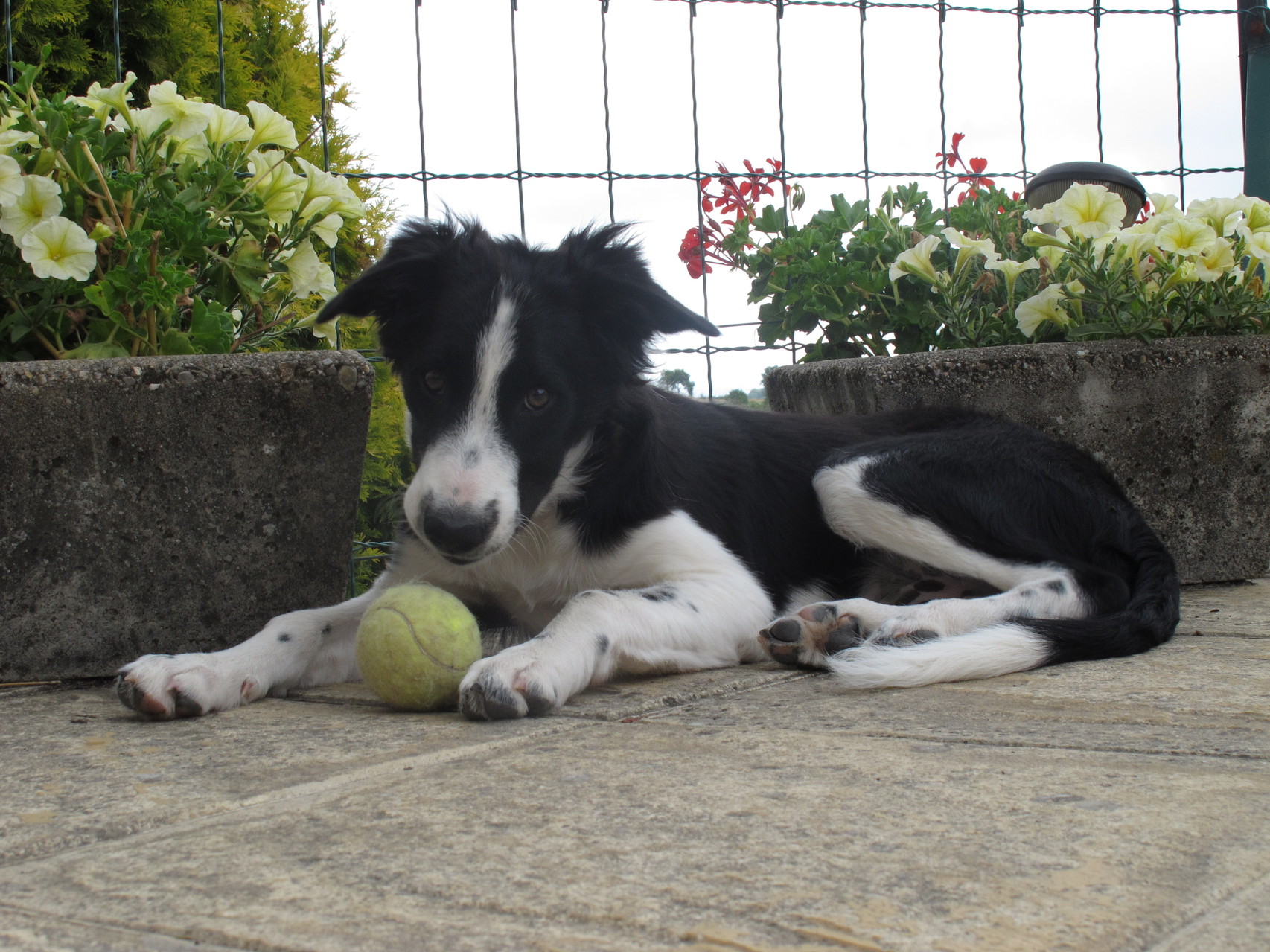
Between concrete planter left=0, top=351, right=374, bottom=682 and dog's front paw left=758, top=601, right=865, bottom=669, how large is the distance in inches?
45.0

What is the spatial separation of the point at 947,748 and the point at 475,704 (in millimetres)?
876

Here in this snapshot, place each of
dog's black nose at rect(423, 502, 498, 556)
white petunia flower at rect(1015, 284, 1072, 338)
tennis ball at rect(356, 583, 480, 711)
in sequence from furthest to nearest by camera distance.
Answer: white petunia flower at rect(1015, 284, 1072, 338), dog's black nose at rect(423, 502, 498, 556), tennis ball at rect(356, 583, 480, 711)

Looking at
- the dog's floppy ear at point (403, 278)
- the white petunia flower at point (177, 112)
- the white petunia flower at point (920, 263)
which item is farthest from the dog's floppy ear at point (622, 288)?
the white petunia flower at point (920, 263)

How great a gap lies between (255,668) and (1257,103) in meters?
4.89

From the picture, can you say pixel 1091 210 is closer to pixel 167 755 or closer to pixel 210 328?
pixel 210 328

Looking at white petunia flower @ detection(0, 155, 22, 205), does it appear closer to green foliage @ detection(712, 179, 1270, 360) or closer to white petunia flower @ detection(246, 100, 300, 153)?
white petunia flower @ detection(246, 100, 300, 153)

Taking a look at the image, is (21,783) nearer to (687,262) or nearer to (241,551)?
(241,551)

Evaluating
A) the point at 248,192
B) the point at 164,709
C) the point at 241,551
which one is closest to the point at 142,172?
the point at 248,192

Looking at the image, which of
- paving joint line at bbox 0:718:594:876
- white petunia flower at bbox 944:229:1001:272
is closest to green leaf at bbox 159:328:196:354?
paving joint line at bbox 0:718:594:876

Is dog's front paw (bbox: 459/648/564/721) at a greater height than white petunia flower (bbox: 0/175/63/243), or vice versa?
white petunia flower (bbox: 0/175/63/243)

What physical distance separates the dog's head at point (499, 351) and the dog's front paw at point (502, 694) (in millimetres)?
329

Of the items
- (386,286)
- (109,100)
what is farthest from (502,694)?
(109,100)

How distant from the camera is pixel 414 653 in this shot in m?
2.18

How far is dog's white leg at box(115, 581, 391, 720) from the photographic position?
2.19 meters
